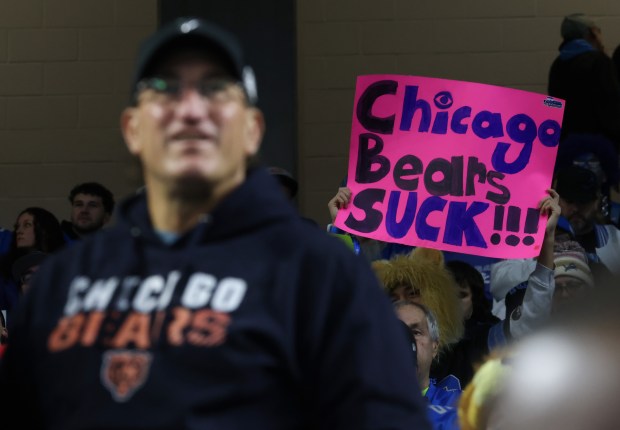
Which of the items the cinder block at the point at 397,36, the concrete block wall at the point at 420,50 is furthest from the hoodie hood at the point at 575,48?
the cinder block at the point at 397,36

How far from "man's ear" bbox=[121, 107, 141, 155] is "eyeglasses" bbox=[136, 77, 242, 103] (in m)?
0.11

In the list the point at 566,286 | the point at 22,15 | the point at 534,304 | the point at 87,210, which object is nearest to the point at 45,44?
the point at 22,15

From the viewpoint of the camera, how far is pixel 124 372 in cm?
219

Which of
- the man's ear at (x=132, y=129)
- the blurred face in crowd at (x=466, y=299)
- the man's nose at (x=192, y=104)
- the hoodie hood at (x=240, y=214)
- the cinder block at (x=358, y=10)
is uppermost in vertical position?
the cinder block at (x=358, y=10)

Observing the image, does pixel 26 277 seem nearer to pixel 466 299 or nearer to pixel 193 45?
pixel 466 299

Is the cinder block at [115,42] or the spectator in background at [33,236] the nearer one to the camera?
the spectator in background at [33,236]

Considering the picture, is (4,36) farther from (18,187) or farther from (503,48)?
(503,48)

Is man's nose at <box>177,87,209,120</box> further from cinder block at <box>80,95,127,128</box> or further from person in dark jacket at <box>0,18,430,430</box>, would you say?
cinder block at <box>80,95,127,128</box>

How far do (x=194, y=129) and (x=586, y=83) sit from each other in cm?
636

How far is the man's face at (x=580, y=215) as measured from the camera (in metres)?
7.00

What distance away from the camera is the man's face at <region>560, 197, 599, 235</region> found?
700 cm

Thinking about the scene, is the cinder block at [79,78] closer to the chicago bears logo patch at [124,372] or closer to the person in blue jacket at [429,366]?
the person in blue jacket at [429,366]

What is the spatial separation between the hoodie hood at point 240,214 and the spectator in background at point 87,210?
5.89 meters

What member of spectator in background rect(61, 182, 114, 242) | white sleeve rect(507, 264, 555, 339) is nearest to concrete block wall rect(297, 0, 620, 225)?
spectator in background rect(61, 182, 114, 242)
